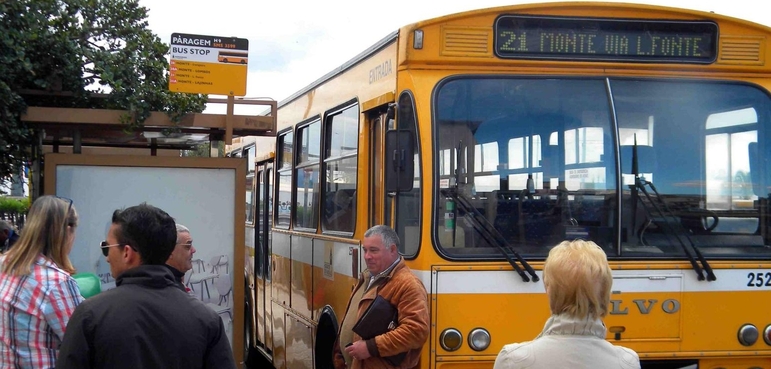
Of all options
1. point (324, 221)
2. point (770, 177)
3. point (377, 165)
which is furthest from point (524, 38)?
point (324, 221)

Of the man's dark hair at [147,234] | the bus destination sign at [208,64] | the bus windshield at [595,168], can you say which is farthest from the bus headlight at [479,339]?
the bus destination sign at [208,64]

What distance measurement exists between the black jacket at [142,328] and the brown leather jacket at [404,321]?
2221mm

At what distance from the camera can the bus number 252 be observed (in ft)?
19.3

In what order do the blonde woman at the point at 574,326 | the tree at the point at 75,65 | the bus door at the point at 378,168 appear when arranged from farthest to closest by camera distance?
the tree at the point at 75,65 → the bus door at the point at 378,168 → the blonde woman at the point at 574,326

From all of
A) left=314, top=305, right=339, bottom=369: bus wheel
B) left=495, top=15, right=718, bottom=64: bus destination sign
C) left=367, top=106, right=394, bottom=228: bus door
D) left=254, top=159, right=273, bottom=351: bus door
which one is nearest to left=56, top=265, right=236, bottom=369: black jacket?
left=367, top=106, right=394, bottom=228: bus door

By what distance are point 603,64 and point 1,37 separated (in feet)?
14.1

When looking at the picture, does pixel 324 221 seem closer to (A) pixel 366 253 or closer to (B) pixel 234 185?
(B) pixel 234 185

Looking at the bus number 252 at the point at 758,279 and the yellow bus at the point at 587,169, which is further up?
the yellow bus at the point at 587,169

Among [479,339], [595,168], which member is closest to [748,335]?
[595,168]

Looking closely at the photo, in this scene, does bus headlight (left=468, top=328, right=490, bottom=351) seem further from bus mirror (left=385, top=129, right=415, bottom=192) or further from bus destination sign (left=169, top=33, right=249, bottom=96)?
bus destination sign (left=169, top=33, right=249, bottom=96)

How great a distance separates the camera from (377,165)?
6391mm

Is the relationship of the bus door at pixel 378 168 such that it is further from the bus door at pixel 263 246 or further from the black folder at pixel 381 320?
the bus door at pixel 263 246

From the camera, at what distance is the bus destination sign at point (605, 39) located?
586 cm

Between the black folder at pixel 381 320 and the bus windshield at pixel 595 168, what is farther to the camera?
the bus windshield at pixel 595 168
